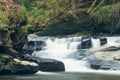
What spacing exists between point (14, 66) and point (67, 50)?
40.4ft

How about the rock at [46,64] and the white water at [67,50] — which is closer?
the rock at [46,64]

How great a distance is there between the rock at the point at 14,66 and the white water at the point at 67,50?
18.9 ft

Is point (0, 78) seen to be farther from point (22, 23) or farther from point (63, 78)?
point (22, 23)

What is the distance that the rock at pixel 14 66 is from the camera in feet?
97.1

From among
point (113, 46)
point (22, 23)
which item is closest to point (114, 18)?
point (113, 46)

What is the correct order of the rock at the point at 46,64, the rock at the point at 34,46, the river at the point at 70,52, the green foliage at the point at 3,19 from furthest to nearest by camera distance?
the rock at the point at 34,46 < the river at the point at 70,52 < the rock at the point at 46,64 < the green foliage at the point at 3,19

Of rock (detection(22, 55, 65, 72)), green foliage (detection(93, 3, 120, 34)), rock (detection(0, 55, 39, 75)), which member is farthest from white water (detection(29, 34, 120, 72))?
rock (detection(0, 55, 39, 75))

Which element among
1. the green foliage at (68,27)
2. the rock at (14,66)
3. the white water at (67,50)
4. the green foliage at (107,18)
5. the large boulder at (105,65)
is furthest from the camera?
the green foliage at (68,27)

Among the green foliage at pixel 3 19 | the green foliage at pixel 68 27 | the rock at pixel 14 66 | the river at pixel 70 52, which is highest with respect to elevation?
the green foliage at pixel 68 27

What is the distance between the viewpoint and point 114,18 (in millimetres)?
47000

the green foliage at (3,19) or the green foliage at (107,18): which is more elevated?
the green foliage at (107,18)

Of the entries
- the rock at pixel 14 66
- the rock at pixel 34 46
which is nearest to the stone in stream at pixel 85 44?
the rock at pixel 34 46

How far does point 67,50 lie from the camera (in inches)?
1625

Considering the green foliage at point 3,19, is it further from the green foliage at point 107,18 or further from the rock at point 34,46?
the green foliage at point 107,18
